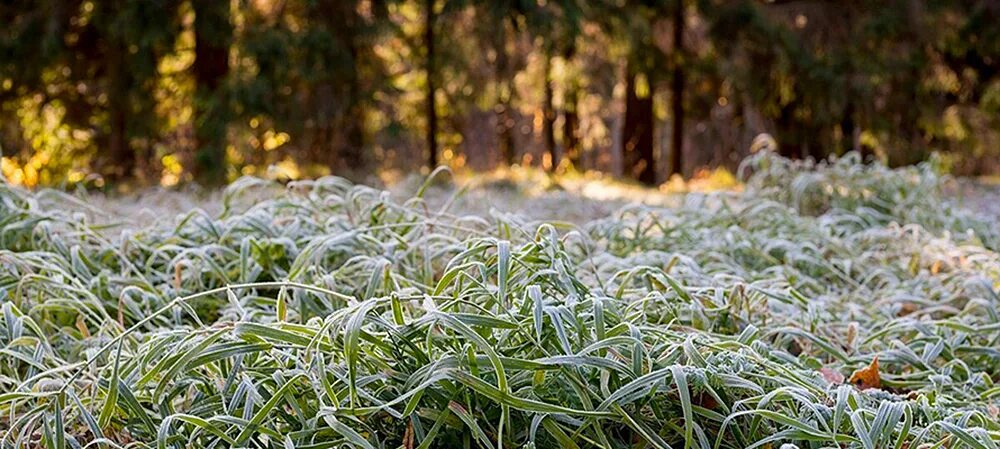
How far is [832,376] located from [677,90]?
803cm

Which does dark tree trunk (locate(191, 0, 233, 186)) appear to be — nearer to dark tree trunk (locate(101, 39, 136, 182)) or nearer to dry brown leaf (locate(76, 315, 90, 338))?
dark tree trunk (locate(101, 39, 136, 182))

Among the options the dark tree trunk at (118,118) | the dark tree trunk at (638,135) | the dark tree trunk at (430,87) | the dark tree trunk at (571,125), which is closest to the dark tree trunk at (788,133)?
the dark tree trunk at (638,135)

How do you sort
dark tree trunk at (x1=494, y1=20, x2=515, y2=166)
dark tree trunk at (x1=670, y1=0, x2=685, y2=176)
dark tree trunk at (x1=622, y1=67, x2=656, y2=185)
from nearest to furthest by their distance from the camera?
dark tree trunk at (x1=494, y1=20, x2=515, y2=166), dark tree trunk at (x1=670, y1=0, x2=685, y2=176), dark tree trunk at (x1=622, y1=67, x2=656, y2=185)

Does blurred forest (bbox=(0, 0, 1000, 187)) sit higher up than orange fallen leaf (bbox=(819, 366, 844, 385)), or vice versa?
blurred forest (bbox=(0, 0, 1000, 187))

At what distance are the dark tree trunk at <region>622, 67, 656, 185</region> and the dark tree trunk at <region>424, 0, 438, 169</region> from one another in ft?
7.24

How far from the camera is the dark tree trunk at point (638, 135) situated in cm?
970

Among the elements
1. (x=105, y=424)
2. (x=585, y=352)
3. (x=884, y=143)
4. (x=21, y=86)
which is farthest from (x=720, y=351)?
(x=884, y=143)

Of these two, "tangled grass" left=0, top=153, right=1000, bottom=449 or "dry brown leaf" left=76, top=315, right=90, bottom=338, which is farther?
"dry brown leaf" left=76, top=315, right=90, bottom=338

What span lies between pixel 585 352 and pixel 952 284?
1.63 metres

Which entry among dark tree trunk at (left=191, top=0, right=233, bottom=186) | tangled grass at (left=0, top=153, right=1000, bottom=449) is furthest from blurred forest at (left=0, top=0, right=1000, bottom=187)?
tangled grass at (left=0, top=153, right=1000, bottom=449)

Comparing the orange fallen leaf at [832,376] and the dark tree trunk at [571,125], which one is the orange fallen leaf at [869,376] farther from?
the dark tree trunk at [571,125]

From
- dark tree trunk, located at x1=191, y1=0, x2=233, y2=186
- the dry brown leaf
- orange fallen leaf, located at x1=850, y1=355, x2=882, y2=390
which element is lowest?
orange fallen leaf, located at x1=850, y1=355, x2=882, y2=390

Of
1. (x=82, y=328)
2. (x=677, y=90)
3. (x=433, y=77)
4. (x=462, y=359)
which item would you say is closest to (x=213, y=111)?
(x=433, y=77)

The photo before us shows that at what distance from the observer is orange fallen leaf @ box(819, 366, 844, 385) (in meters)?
1.57
